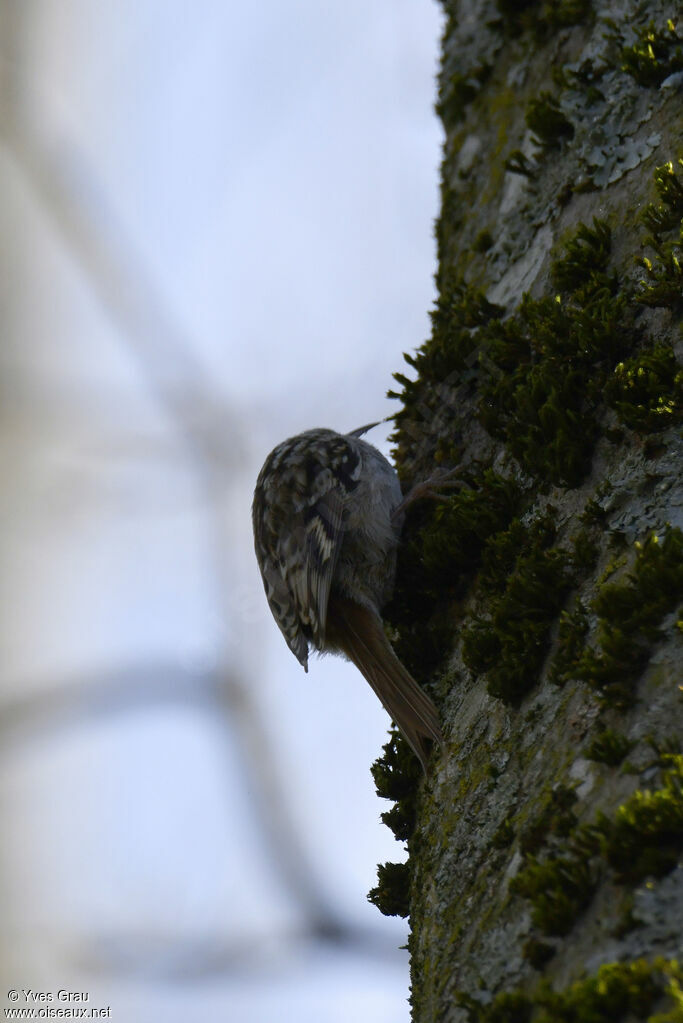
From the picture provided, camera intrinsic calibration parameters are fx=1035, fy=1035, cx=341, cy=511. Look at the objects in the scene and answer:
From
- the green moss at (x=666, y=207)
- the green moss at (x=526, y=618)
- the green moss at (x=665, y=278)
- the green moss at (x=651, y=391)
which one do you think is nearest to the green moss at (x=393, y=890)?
the green moss at (x=526, y=618)

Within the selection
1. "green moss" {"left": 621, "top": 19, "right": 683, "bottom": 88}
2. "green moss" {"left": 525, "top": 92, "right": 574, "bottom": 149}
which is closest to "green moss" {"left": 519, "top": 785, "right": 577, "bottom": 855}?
"green moss" {"left": 621, "top": 19, "right": 683, "bottom": 88}

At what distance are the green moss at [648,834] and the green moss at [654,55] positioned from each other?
1.69m

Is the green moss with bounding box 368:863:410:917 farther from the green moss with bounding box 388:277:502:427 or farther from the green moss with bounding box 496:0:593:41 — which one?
the green moss with bounding box 496:0:593:41

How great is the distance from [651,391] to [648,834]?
88 centimetres

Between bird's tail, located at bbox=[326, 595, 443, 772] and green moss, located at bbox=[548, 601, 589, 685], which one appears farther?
bird's tail, located at bbox=[326, 595, 443, 772]

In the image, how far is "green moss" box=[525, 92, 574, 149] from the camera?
2.72 m

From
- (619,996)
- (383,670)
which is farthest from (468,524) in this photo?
(619,996)

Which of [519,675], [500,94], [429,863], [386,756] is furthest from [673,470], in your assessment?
[500,94]

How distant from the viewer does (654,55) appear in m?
2.40

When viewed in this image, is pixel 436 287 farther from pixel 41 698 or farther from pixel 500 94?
pixel 41 698

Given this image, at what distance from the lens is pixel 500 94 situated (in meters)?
3.28

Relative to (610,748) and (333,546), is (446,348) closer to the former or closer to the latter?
(333,546)

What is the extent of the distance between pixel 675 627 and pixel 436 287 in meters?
1.98

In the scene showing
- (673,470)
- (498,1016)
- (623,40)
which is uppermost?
(623,40)
